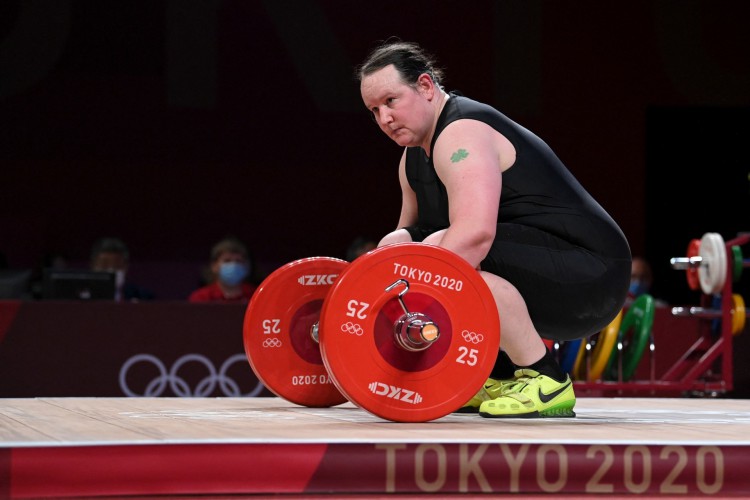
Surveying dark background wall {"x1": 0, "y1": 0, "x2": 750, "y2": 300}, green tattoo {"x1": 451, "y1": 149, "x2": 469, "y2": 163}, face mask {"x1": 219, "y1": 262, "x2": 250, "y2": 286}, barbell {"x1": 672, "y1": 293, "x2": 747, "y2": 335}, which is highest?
dark background wall {"x1": 0, "y1": 0, "x2": 750, "y2": 300}

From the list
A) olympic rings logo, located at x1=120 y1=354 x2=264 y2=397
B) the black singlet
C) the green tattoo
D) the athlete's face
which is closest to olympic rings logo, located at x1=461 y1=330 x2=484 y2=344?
the black singlet

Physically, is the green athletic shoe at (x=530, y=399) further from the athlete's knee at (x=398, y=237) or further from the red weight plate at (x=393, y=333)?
the athlete's knee at (x=398, y=237)

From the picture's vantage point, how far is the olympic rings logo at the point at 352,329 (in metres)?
2.20

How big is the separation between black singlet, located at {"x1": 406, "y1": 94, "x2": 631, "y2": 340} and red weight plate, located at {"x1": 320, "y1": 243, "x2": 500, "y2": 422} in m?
0.26

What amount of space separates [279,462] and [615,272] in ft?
3.91

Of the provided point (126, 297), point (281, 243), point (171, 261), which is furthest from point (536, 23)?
point (126, 297)

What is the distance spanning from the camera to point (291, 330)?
282cm

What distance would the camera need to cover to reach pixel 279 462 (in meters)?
1.72

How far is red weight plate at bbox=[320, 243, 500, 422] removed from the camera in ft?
7.22

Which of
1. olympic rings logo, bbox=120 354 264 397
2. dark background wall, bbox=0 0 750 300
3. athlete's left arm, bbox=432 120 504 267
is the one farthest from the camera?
dark background wall, bbox=0 0 750 300

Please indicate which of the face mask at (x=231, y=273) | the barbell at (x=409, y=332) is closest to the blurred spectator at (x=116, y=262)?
the face mask at (x=231, y=273)

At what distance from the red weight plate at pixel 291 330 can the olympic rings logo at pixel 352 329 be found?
608mm

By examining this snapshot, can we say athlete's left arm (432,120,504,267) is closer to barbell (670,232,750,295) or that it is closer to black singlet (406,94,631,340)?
black singlet (406,94,631,340)

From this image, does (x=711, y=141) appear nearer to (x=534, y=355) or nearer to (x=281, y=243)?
(x=281, y=243)
